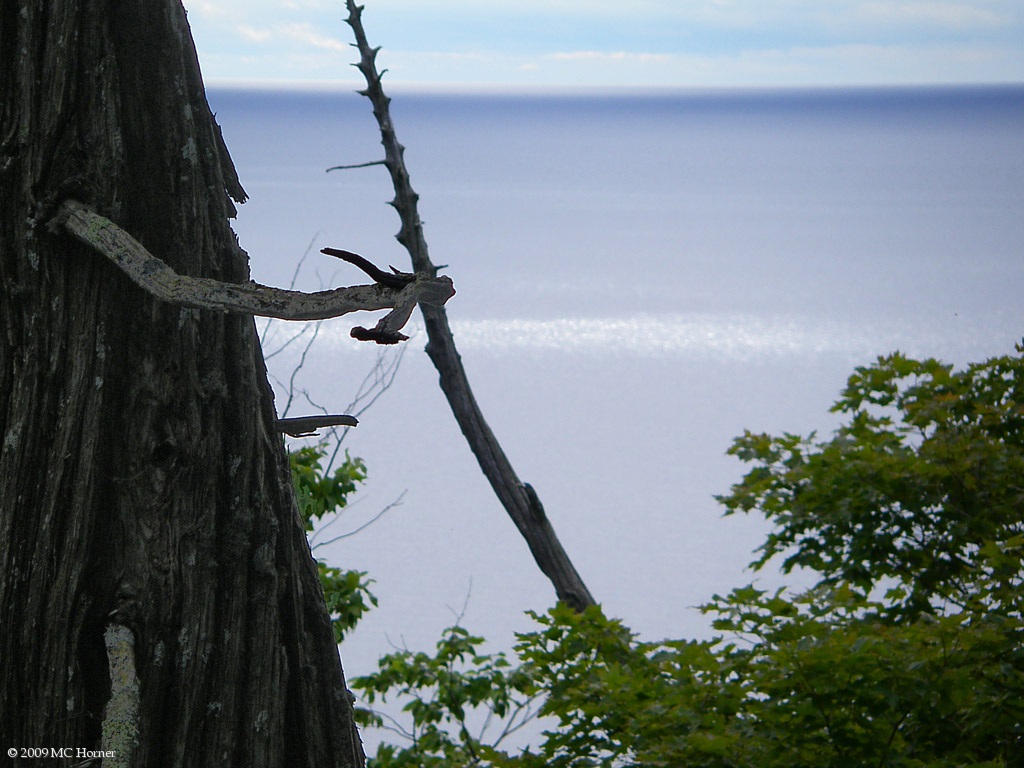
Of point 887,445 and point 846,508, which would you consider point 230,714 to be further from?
point 887,445

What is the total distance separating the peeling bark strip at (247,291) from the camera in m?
1.05

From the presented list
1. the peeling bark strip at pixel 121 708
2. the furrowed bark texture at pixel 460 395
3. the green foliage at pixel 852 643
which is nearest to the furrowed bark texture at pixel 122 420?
the peeling bark strip at pixel 121 708

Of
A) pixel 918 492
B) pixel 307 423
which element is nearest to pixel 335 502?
pixel 918 492

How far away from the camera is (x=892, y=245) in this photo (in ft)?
58.1

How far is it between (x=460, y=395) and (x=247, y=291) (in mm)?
3756

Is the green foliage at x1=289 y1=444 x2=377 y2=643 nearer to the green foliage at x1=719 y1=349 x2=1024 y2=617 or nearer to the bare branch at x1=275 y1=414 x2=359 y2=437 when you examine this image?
the green foliage at x1=719 y1=349 x2=1024 y2=617

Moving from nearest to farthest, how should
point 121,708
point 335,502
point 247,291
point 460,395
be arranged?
point 247,291 → point 121,708 → point 335,502 → point 460,395

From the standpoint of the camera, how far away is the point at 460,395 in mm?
4895

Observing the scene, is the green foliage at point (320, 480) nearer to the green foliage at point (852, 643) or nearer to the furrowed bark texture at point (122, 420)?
the green foliage at point (852, 643)

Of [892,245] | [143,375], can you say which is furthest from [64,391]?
[892,245]

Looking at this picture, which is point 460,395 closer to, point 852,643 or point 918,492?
point 918,492

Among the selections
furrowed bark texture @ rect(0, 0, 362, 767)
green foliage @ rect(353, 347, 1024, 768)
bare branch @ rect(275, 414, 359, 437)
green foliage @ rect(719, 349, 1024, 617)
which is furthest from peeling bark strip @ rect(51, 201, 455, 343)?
green foliage @ rect(719, 349, 1024, 617)

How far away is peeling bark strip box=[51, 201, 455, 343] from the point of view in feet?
3.45

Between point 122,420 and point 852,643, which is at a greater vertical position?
point 122,420
